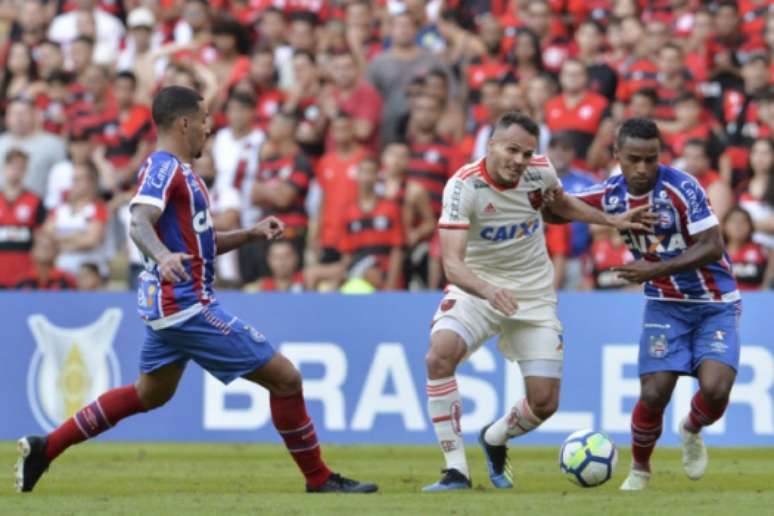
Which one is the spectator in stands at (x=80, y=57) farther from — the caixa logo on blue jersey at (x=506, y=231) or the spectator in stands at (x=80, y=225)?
the caixa logo on blue jersey at (x=506, y=231)

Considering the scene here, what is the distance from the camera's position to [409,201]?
16.2m

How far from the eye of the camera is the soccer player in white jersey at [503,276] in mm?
9711

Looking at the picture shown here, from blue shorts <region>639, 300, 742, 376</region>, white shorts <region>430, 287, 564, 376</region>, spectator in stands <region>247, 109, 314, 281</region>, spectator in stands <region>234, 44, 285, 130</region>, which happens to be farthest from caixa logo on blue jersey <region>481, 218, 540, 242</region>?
spectator in stands <region>234, 44, 285, 130</region>

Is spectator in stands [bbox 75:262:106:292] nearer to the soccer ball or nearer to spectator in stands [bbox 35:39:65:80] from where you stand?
spectator in stands [bbox 35:39:65:80]

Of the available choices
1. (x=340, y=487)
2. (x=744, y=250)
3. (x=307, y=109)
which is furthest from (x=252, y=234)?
(x=307, y=109)

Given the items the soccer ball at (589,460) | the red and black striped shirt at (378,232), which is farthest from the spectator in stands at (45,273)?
the soccer ball at (589,460)

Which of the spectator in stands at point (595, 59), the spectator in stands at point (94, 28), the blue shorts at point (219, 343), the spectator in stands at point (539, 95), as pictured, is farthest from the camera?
the spectator in stands at point (94, 28)

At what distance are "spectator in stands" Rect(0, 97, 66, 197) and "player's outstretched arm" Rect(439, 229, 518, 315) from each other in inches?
345

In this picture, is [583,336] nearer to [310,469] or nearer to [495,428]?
[495,428]

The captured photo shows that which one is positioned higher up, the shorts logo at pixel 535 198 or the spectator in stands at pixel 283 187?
the shorts logo at pixel 535 198

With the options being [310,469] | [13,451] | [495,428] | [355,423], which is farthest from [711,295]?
[13,451]

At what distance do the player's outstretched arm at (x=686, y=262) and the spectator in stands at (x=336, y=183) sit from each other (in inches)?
271

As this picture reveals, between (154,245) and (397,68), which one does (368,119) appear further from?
(154,245)

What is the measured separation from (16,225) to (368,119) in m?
3.83
